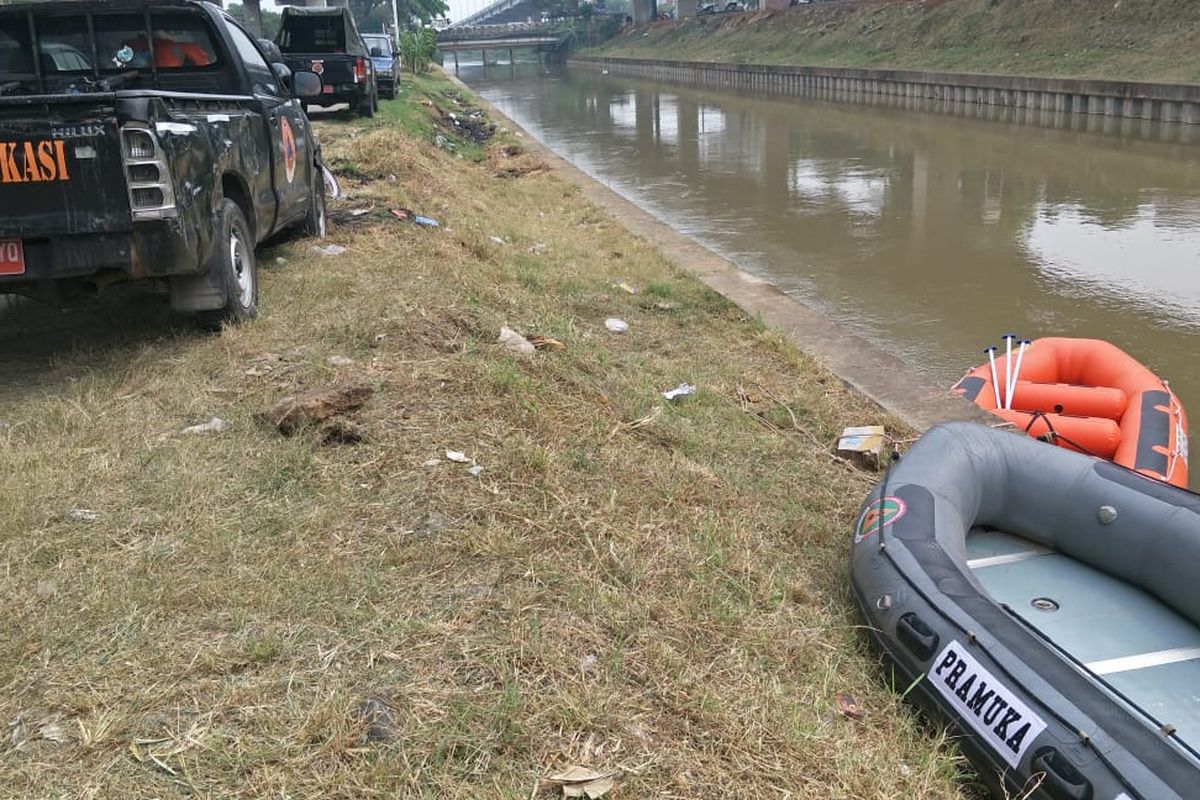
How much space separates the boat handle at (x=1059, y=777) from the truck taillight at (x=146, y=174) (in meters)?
3.95

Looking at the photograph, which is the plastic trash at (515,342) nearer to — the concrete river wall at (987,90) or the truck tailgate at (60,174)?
the truck tailgate at (60,174)

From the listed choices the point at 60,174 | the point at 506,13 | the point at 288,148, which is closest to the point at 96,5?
the point at 288,148

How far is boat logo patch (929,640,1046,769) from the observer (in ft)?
8.71

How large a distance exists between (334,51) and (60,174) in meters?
13.2

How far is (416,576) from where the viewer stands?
301cm

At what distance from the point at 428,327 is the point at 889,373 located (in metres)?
3.13

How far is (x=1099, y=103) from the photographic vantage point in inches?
861

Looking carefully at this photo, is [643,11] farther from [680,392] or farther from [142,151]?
[142,151]

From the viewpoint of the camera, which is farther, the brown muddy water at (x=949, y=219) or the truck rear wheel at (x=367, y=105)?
Answer: the truck rear wheel at (x=367, y=105)

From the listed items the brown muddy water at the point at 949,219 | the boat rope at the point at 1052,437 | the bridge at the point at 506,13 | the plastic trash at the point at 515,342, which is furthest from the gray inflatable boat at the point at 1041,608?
the bridge at the point at 506,13

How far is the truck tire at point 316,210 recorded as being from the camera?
739 centimetres

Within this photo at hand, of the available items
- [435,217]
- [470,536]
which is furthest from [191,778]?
[435,217]

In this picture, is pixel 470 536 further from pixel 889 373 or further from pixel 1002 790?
pixel 889 373

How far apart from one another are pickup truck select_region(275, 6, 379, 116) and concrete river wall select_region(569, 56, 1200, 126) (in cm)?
1621
